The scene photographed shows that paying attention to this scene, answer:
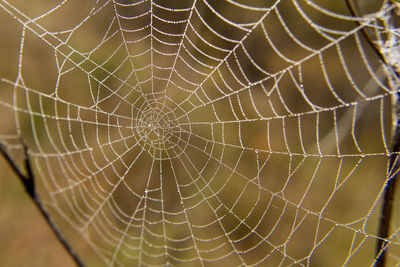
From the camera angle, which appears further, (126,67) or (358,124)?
(358,124)

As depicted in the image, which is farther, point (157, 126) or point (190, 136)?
point (190, 136)

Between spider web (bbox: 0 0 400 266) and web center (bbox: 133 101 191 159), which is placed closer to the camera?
web center (bbox: 133 101 191 159)

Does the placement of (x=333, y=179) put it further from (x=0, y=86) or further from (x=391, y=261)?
(x=0, y=86)

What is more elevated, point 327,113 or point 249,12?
point 249,12

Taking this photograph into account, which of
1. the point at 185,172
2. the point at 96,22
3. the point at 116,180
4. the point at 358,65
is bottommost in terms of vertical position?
the point at 116,180

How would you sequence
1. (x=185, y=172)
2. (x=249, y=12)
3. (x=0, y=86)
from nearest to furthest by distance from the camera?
(x=0, y=86)
(x=185, y=172)
(x=249, y=12)

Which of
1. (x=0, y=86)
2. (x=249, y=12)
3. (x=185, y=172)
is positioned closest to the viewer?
(x=0, y=86)

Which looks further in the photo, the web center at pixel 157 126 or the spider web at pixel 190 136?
the spider web at pixel 190 136

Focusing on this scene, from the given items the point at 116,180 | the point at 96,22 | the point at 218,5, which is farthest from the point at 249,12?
the point at 116,180
